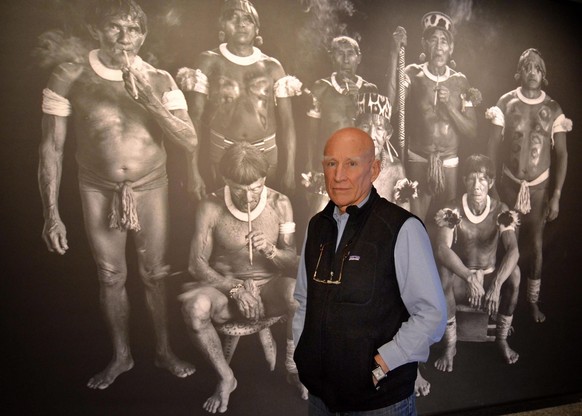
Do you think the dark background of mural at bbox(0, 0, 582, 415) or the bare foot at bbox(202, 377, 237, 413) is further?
the bare foot at bbox(202, 377, 237, 413)

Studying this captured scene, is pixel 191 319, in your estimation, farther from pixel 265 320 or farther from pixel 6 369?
pixel 6 369

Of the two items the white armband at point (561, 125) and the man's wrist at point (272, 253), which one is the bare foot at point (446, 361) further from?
the white armband at point (561, 125)

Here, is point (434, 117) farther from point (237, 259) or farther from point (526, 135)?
point (237, 259)

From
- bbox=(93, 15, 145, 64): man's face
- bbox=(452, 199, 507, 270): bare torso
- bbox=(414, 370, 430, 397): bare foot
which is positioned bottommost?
bbox=(414, 370, 430, 397): bare foot

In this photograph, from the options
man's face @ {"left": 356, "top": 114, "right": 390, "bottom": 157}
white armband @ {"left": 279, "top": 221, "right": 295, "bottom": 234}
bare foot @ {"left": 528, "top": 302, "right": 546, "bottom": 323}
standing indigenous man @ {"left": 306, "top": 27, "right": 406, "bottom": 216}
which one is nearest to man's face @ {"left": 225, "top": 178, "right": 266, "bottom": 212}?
white armband @ {"left": 279, "top": 221, "right": 295, "bottom": 234}

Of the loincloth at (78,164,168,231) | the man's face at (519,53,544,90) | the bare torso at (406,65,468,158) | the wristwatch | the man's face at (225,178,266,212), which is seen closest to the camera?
the wristwatch

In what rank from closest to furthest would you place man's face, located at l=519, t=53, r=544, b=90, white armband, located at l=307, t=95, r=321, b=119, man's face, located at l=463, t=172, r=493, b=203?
white armband, located at l=307, t=95, r=321, b=119
man's face, located at l=463, t=172, r=493, b=203
man's face, located at l=519, t=53, r=544, b=90

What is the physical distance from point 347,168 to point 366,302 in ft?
1.23

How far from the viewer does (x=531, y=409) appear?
2986 millimetres

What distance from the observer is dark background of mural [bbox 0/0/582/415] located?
6.79ft

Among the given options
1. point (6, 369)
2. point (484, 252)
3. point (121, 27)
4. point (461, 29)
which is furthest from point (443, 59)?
point (6, 369)

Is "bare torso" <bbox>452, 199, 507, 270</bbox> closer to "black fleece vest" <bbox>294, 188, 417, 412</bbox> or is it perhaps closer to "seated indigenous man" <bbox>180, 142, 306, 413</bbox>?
"seated indigenous man" <bbox>180, 142, 306, 413</bbox>

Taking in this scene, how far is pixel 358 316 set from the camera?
119 centimetres

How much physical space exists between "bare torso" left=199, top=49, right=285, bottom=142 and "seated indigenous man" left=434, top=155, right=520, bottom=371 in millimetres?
1292
